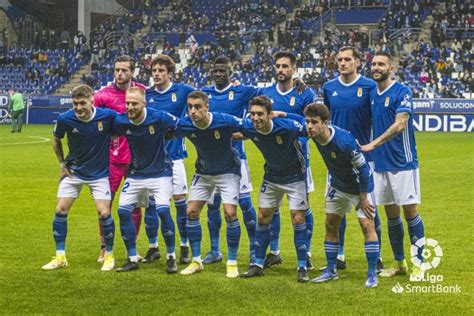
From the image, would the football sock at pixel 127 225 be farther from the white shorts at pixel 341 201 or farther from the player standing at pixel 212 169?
the white shorts at pixel 341 201

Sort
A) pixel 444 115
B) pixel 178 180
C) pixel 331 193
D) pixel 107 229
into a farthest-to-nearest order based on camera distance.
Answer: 1. pixel 444 115
2. pixel 178 180
3. pixel 107 229
4. pixel 331 193

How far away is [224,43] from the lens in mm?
45531

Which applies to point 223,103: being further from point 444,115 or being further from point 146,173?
point 444,115

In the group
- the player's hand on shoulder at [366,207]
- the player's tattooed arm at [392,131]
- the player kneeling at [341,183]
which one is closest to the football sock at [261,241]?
the player kneeling at [341,183]

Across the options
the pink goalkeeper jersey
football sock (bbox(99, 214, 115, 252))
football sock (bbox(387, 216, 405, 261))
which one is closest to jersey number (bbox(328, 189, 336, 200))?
football sock (bbox(387, 216, 405, 261))

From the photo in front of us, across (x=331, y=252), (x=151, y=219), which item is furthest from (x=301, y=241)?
(x=151, y=219)

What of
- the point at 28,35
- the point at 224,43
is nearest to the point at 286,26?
the point at 224,43

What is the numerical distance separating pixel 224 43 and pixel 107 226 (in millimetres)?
36602

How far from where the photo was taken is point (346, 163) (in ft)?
27.8

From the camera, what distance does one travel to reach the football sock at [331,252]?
8852 millimetres

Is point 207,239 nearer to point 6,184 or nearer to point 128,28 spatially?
point 6,184

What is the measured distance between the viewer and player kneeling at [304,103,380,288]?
8.27 meters

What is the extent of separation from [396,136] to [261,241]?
1.84m

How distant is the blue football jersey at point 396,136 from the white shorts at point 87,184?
3122 millimetres
